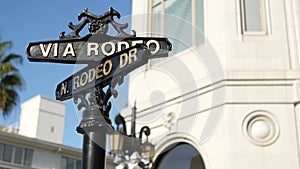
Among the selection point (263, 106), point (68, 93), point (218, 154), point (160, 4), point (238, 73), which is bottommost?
point (68, 93)

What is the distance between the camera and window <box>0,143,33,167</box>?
98.8 feet

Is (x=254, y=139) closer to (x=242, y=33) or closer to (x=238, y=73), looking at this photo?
(x=238, y=73)

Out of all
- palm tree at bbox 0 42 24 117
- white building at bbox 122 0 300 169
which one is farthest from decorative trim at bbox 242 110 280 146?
palm tree at bbox 0 42 24 117

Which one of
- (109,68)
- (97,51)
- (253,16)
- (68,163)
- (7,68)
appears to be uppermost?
(7,68)

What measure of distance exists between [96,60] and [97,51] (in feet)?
0.23

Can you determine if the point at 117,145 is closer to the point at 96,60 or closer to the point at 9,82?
the point at 96,60

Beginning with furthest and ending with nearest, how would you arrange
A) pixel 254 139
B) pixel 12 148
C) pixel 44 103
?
pixel 44 103, pixel 12 148, pixel 254 139

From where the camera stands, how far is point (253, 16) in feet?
37.8

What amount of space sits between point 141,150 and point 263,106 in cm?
295

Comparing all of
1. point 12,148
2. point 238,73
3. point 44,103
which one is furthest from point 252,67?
point 44,103

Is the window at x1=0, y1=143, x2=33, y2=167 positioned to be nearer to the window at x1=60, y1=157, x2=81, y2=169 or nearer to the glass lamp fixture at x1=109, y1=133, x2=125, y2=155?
the window at x1=60, y1=157, x2=81, y2=169

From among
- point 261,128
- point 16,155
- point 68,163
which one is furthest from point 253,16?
point 68,163

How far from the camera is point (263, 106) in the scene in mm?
10609

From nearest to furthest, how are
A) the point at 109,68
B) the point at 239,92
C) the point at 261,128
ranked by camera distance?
the point at 109,68 → the point at 261,128 → the point at 239,92
